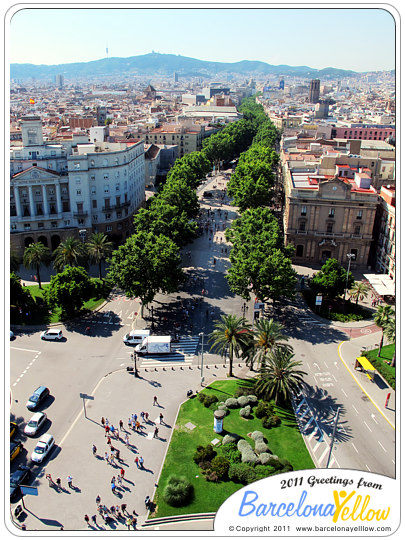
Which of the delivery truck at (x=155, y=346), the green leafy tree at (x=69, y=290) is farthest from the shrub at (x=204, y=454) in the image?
the green leafy tree at (x=69, y=290)

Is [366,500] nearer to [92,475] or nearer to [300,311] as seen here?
[92,475]

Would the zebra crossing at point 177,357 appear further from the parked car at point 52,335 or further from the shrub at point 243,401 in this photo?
the parked car at point 52,335

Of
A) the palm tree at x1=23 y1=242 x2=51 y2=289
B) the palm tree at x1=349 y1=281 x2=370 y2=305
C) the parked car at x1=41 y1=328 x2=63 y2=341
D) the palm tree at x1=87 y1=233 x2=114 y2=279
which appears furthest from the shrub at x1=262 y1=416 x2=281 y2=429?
the palm tree at x1=23 y1=242 x2=51 y2=289

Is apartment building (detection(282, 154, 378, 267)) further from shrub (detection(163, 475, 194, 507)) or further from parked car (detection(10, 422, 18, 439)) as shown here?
parked car (detection(10, 422, 18, 439))

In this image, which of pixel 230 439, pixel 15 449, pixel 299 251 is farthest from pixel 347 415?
pixel 299 251

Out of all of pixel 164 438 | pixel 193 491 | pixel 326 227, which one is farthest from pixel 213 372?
pixel 326 227

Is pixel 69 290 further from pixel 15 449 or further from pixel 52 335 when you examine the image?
pixel 15 449
